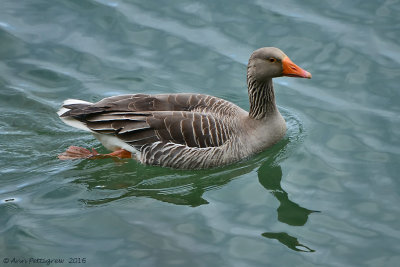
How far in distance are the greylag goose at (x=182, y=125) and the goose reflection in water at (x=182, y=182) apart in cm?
17

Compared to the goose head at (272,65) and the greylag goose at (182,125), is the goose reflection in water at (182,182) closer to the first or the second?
the greylag goose at (182,125)

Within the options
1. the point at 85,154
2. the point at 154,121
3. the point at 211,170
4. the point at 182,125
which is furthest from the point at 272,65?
the point at 85,154

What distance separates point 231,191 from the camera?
8.14 meters

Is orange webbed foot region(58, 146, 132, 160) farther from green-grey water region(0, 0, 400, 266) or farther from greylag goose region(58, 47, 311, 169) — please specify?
green-grey water region(0, 0, 400, 266)

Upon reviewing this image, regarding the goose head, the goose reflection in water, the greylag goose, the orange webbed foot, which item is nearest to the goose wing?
the greylag goose

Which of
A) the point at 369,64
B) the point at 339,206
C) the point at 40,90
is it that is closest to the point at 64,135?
the point at 40,90

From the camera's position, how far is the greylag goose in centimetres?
867

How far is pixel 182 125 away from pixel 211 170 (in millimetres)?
849

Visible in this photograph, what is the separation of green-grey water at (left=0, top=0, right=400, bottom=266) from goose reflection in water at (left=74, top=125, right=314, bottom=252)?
0.09ft

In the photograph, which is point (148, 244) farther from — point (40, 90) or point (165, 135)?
point (40, 90)

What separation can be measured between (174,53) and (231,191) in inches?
170

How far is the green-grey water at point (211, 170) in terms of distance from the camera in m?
7.12

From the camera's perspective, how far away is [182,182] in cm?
845

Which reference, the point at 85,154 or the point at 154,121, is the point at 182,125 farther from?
the point at 85,154
